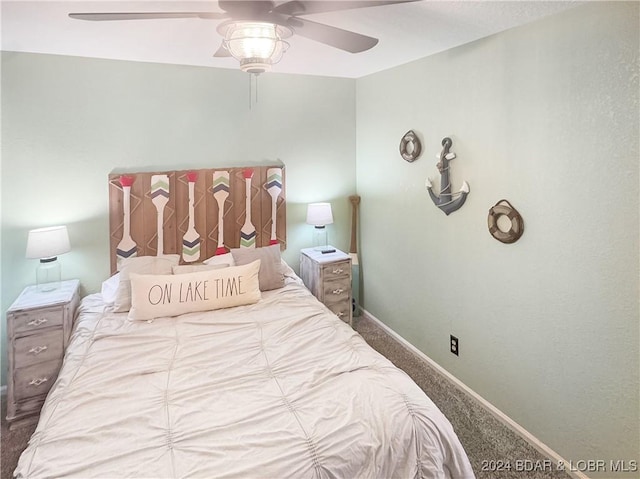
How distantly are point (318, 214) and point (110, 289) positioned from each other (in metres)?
1.70

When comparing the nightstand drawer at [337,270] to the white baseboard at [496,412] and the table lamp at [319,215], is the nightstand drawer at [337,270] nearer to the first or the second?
the table lamp at [319,215]

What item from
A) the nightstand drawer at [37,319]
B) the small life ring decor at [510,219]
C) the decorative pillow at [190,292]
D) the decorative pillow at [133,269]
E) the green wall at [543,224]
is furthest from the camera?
the decorative pillow at [133,269]

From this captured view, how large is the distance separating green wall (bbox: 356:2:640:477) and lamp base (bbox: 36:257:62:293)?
2621 millimetres

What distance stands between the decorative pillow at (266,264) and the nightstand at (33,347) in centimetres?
115

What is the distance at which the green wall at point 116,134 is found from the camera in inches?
103

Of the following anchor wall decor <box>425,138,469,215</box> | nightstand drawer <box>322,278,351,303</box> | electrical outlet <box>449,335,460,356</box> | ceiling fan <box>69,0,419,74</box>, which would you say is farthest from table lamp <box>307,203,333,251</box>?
ceiling fan <box>69,0,419,74</box>

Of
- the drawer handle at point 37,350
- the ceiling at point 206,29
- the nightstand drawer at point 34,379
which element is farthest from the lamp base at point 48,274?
the ceiling at point 206,29

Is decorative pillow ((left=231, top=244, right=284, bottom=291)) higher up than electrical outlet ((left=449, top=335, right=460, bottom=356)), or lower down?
higher up

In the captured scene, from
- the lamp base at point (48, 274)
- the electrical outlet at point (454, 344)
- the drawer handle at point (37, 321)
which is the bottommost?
the electrical outlet at point (454, 344)

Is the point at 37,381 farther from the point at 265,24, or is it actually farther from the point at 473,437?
the point at 473,437

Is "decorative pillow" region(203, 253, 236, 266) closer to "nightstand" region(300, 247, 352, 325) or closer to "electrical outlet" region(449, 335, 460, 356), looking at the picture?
"nightstand" region(300, 247, 352, 325)

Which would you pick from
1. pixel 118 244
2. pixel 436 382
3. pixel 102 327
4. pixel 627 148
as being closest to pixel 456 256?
pixel 436 382

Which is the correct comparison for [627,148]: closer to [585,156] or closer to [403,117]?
[585,156]

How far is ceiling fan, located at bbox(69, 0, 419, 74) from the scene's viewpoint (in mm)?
1356
